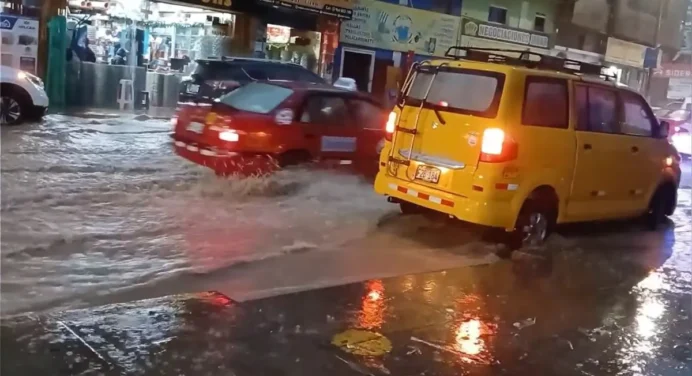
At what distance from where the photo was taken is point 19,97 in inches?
578

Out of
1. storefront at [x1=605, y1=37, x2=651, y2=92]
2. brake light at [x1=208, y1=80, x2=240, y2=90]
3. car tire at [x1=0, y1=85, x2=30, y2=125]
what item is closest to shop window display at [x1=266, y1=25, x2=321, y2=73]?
brake light at [x1=208, y1=80, x2=240, y2=90]

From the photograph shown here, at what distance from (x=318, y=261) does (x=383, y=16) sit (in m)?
18.3

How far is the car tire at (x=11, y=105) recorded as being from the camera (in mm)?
14430

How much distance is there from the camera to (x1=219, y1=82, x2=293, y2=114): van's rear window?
10273 mm

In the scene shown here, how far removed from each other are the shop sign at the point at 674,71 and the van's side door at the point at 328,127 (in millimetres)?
27724

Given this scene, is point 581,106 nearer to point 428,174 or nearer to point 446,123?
point 446,123

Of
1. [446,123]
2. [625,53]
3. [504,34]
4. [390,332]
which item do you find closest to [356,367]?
[390,332]

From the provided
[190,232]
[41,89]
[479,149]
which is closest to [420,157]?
[479,149]

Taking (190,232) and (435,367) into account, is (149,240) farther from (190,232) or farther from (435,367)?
(435,367)

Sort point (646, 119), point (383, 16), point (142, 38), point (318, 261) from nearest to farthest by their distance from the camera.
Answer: point (318, 261), point (646, 119), point (142, 38), point (383, 16)

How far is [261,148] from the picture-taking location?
33.0 feet

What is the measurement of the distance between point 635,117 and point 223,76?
9.81m

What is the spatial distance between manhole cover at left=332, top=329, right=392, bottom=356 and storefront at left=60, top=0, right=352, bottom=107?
15.5 metres

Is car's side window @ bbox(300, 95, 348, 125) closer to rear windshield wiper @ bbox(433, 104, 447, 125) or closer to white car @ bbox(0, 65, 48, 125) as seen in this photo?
rear windshield wiper @ bbox(433, 104, 447, 125)
